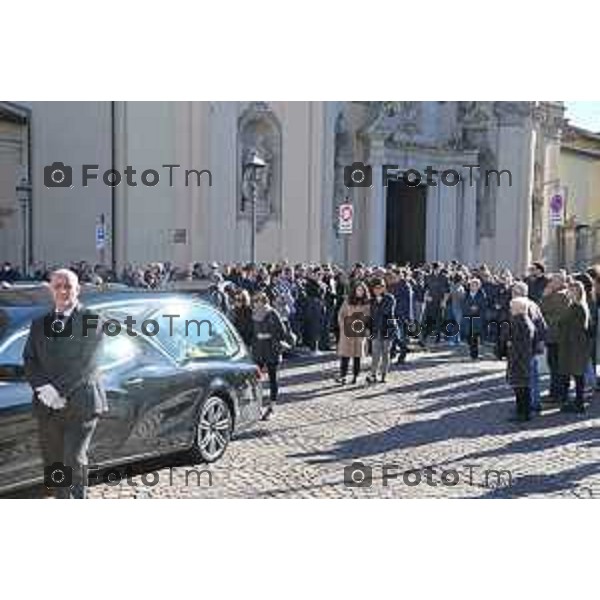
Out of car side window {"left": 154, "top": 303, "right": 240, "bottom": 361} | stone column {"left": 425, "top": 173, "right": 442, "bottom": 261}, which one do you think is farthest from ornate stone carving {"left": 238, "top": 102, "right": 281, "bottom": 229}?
car side window {"left": 154, "top": 303, "right": 240, "bottom": 361}

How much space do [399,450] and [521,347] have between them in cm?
230

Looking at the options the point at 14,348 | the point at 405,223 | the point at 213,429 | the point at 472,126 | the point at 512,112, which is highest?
the point at 512,112

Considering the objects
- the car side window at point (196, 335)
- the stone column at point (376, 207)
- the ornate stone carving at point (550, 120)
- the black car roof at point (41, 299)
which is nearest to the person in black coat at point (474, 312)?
the car side window at point (196, 335)

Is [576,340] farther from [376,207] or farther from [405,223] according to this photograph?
[405,223]

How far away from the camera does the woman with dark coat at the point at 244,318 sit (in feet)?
38.9

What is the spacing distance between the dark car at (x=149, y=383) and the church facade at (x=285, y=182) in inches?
418

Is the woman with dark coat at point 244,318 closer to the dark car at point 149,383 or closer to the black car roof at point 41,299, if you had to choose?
the dark car at point 149,383

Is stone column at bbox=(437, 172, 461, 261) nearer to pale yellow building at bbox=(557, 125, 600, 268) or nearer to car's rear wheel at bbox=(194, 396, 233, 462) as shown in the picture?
pale yellow building at bbox=(557, 125, 600, 268)

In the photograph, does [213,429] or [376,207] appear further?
[376,207]

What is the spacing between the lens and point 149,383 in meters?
8.11

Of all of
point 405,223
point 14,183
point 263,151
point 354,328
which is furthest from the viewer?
point 405,223

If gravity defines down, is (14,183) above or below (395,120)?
below

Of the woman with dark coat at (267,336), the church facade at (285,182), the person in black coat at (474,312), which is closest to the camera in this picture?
the woman with dark coat at (267,336)

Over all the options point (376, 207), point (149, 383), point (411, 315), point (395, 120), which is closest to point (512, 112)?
point (395, 120)
